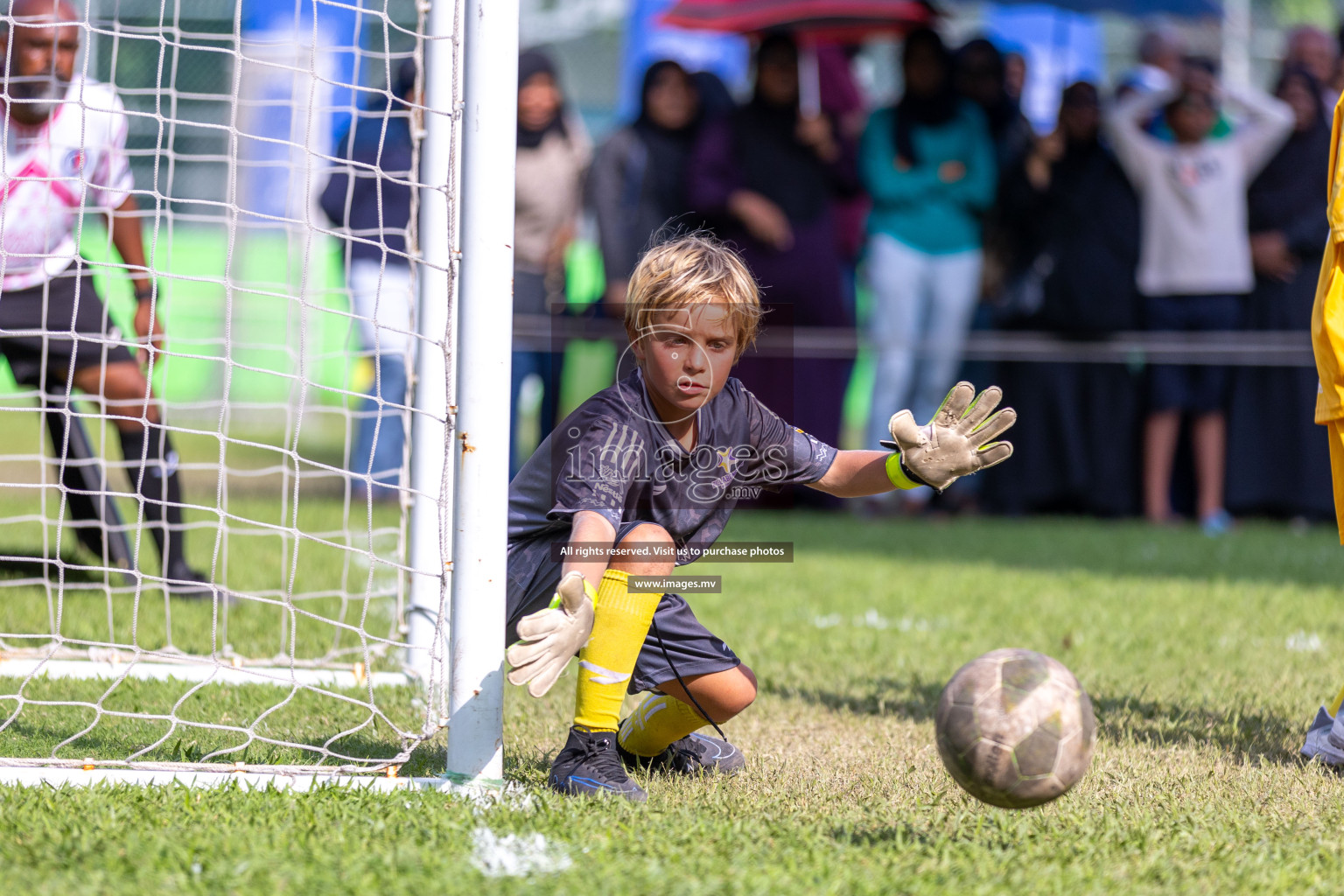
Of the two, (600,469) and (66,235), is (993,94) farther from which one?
(600,469)

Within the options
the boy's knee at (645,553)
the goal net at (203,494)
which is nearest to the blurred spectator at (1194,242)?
the goal net at (203,494)

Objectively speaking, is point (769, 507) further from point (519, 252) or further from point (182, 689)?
point (182, 689)

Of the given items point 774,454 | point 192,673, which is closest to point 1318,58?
point 774,454

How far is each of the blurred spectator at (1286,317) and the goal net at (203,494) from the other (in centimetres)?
532

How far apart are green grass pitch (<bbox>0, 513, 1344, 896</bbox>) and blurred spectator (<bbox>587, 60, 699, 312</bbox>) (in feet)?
11.9

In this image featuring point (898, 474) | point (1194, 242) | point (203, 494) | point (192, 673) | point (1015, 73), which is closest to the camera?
point (898, 474)

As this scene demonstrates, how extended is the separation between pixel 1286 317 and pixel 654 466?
6.96 metres

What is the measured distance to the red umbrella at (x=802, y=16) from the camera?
32.6 ft

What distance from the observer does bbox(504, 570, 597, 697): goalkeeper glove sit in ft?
8.21

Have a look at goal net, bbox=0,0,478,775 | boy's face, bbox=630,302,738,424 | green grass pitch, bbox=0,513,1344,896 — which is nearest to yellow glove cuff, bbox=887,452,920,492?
boy's face, bbox=630,302,738,424

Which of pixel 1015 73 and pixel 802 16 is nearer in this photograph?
pixel 1015 73

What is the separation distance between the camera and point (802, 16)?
398 inches

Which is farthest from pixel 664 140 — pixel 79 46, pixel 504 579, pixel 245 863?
pixel 245 863

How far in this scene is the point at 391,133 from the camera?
8000 mm
